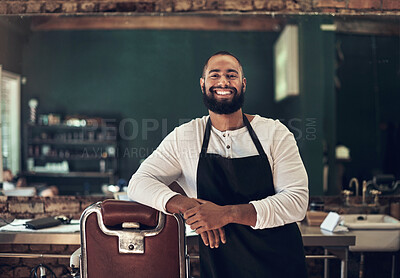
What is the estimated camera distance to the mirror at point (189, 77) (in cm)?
299

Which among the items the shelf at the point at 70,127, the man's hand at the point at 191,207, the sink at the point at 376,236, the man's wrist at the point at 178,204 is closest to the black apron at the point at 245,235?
the man's hand at the point at 191,207

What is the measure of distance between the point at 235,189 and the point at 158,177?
365mm

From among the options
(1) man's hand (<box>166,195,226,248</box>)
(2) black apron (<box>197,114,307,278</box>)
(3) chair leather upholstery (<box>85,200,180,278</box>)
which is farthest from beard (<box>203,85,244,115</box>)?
(3) chair leather upholstery (<box>85,200,180,278</box>)

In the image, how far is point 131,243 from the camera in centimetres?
169

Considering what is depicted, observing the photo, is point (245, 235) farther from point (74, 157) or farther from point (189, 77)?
point (74, 157)

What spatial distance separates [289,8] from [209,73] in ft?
4.13

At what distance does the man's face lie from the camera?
2094 millimetres

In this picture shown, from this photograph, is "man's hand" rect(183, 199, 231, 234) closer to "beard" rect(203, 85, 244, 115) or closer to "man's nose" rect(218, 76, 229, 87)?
"beard" rect(203, 85, 244, 115)

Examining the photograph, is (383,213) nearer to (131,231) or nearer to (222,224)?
(222,224)

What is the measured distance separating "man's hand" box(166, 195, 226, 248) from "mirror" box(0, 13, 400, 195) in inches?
49.3

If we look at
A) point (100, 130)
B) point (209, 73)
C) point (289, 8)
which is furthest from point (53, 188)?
point (289, 8)

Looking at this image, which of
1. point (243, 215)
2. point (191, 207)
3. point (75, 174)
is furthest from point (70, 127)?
point (243, 215)

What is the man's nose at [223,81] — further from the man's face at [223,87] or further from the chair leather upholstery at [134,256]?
the chair leather upholstery at [134,256]

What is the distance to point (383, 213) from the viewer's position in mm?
3080
